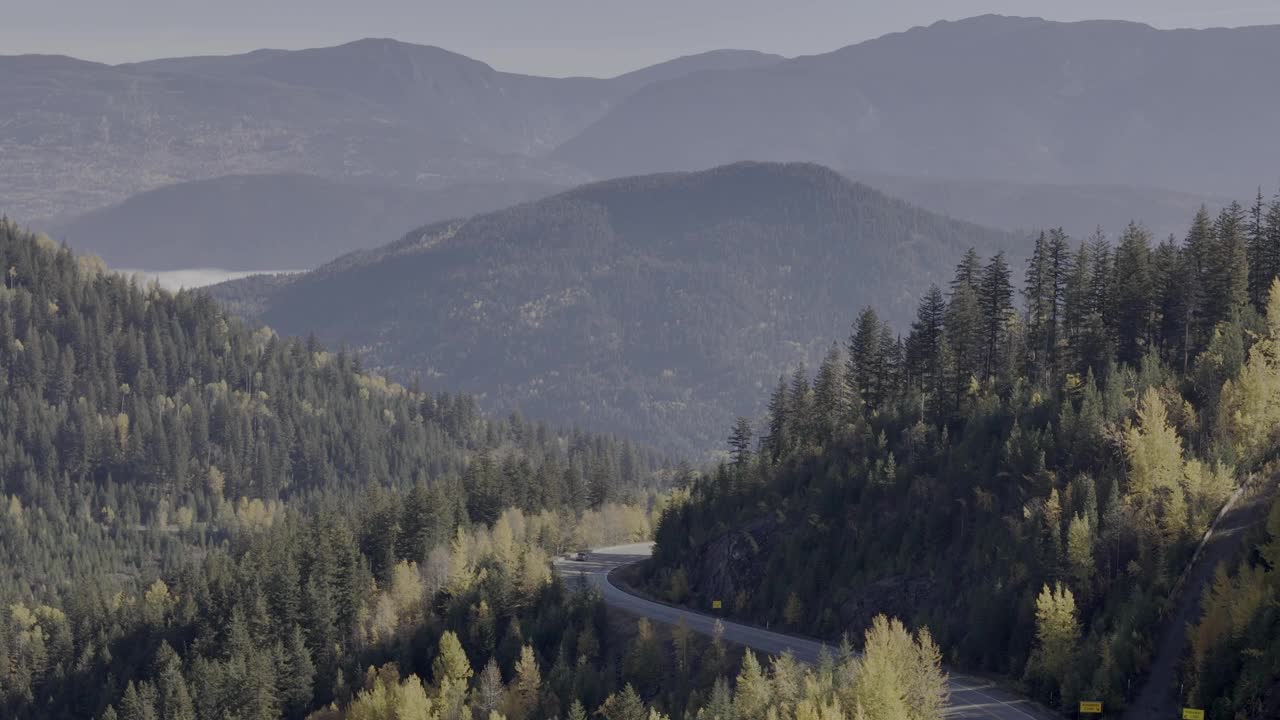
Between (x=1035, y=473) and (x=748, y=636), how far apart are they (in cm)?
2341

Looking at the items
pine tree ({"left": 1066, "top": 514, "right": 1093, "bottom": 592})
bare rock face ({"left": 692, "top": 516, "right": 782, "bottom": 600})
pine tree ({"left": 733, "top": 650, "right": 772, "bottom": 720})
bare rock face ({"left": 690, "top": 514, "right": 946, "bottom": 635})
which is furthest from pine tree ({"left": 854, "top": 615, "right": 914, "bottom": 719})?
bare rock face ({"left": 692, "top": 516, "right": 782, "bottom": 600})

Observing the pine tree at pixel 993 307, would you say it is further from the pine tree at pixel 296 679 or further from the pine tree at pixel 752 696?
the pine tree at pixel 296 679

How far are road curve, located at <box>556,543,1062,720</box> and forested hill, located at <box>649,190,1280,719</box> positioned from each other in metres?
2.40

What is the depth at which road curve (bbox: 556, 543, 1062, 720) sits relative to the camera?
91.9 metres

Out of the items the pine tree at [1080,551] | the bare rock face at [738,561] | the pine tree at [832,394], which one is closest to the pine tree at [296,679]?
the bare rock face at [738,561]

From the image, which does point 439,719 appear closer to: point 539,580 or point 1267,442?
point 539,580

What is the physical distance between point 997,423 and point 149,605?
359 feet

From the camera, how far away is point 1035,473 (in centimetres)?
11288

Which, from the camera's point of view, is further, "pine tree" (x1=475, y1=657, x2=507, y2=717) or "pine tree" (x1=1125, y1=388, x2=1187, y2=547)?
"pine tree" (x1=475, y1=657, x2=507, y2=717)

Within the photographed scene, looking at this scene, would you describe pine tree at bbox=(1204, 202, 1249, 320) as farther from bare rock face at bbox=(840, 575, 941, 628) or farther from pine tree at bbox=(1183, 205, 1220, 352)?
bare rock face at bbox=(840, 575, 941, 628)

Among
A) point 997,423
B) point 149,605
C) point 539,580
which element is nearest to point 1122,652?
point 997,423

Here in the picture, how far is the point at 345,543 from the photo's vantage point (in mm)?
166375

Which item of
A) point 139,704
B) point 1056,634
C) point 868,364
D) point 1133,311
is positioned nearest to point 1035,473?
point 1056,634

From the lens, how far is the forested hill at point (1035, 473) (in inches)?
3900
